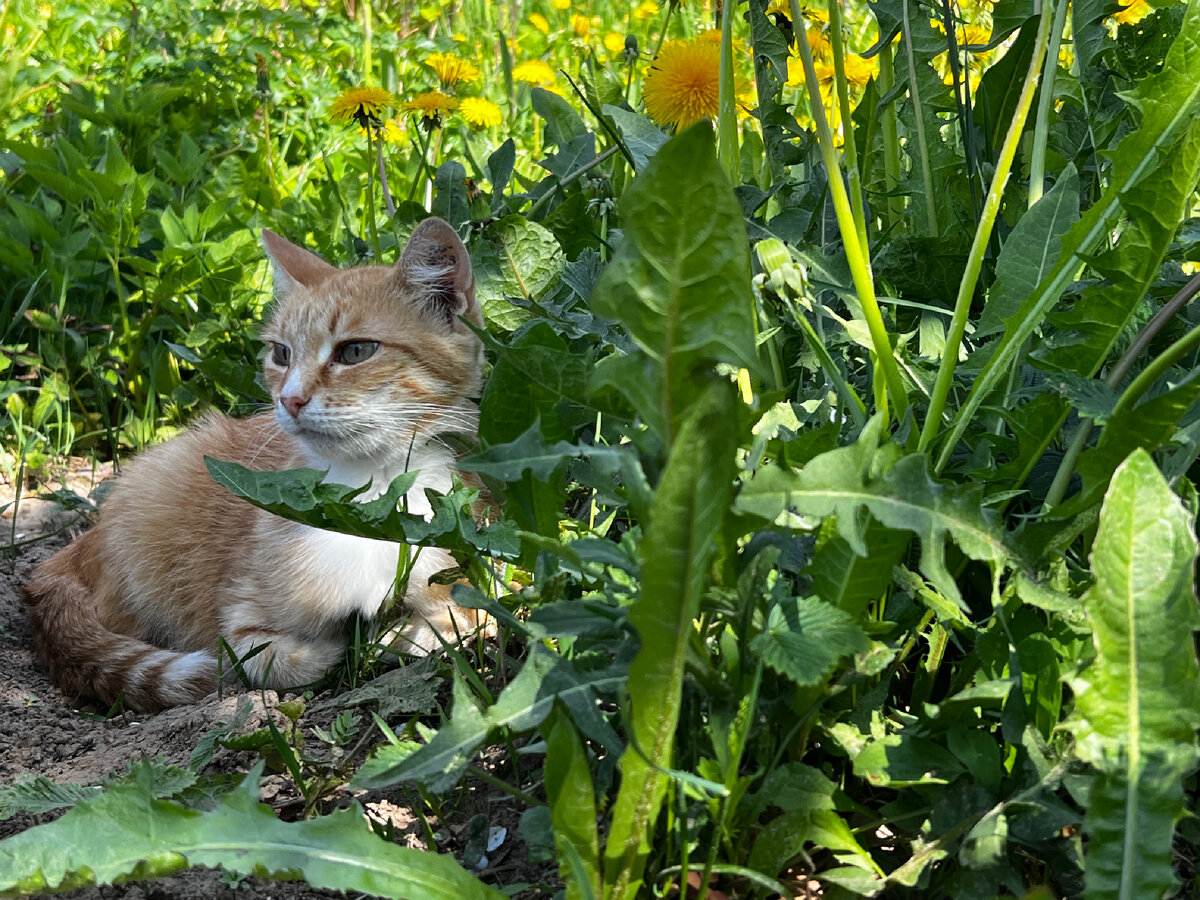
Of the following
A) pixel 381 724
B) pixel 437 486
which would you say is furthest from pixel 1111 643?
pixel 437 486

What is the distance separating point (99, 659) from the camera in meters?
2.45

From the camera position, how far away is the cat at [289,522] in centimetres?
240

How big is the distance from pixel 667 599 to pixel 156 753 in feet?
4.20

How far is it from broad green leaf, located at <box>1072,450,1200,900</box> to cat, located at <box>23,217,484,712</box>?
51.8 inches

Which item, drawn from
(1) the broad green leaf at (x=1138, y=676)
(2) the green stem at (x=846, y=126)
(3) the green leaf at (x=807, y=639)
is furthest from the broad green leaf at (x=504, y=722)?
(2) the green stem at (x=846, y=126)

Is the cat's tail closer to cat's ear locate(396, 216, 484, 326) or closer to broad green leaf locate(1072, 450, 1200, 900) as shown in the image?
cat's ear locate(396, 216, 484, 326)

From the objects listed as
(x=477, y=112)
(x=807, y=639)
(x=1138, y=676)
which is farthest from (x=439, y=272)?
(x=1138, y=676)

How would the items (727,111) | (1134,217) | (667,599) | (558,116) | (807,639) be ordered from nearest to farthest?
(667,599), (807,639), (1134,217), (727,111), (558,116)

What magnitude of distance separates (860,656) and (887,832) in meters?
0.26

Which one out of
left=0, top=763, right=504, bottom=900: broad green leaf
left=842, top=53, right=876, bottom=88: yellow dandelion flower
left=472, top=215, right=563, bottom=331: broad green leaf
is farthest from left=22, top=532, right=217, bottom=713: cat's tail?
left=842, top=53, right=876, bottom=88: yellow dandelion flower

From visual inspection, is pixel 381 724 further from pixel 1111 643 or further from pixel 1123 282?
pixel 1123 282

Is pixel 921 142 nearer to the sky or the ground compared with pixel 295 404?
nearer to the sky

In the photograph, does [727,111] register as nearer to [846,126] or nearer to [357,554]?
[846,126]

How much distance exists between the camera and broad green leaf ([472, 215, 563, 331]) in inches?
90.2
